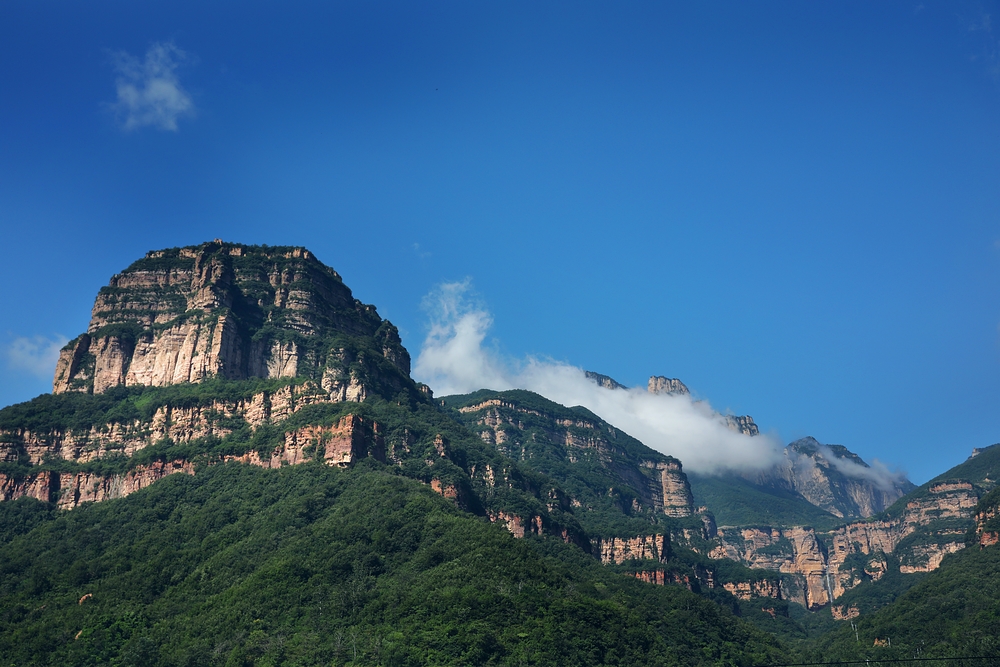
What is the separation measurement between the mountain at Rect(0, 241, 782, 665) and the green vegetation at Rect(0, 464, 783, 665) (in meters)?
0.30

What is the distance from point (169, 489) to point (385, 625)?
63.5m

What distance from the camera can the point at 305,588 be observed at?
5000 inches

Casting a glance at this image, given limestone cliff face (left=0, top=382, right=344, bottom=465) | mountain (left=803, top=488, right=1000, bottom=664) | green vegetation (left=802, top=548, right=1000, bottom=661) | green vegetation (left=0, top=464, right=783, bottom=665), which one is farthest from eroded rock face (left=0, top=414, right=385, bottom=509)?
mountain (left=803, top=488, right=1000, bottom=664)

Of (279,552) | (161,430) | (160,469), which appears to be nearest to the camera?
(279,552)

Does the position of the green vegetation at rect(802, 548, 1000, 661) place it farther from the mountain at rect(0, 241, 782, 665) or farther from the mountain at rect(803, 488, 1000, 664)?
the mountain at rect(0, 241, 782, 665)

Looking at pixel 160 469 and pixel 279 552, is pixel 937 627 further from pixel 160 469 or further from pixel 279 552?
pixel 160 469

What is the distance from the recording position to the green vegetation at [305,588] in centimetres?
11600

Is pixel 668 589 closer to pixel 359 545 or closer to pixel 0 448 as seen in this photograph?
pixel 359 545

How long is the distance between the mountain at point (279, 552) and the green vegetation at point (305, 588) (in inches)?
11.6

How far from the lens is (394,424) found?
639ft

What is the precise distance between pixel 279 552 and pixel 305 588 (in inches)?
473

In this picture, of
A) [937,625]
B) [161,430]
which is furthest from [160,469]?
[937,625]

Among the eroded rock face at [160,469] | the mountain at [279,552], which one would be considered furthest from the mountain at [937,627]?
the eroded rock face at [160,469]

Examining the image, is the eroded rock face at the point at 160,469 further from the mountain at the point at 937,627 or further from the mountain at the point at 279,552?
the mountain at the point at 937,627
